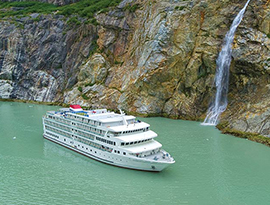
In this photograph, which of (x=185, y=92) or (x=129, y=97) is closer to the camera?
(x=185, y=92)

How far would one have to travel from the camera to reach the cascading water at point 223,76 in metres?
51.2

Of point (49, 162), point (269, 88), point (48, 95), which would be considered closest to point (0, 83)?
point (48, 95)

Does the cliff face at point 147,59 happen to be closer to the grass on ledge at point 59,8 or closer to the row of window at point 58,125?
the grass on ledge at point 59,8

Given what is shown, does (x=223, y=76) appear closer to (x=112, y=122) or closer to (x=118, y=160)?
(x=112, y=122)

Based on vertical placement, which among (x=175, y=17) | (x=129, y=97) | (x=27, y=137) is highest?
(x=175, y=17)

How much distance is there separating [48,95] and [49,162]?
5319 cm

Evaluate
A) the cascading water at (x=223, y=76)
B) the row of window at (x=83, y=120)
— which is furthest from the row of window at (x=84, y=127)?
the cascading water at (x=223, y=76)

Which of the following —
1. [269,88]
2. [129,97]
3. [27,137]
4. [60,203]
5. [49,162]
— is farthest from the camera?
[129,97]

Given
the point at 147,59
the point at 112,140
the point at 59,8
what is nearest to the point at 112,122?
the point at 112,140

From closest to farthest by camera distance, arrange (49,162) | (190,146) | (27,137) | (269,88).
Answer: (49,162) → (190,146) → (27,137) → (269,88)

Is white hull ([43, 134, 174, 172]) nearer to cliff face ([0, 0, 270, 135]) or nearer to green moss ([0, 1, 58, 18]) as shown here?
cliff face ([0, 0, 270, 135])

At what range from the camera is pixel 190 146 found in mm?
35250

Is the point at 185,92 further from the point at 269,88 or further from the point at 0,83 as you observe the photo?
the point at 0,83

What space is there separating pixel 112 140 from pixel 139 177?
195 inches
